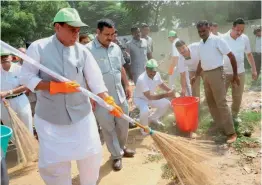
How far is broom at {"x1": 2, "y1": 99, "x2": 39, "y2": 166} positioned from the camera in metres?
4.31

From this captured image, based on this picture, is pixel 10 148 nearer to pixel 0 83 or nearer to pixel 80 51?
pixel 0 83

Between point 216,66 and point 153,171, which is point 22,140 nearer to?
point 153,171

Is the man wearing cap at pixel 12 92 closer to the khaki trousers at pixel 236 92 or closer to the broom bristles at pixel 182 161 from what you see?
the broom bristles at pixel 182 161

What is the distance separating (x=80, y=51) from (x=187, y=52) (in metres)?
→ 3.18

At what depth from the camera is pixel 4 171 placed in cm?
214

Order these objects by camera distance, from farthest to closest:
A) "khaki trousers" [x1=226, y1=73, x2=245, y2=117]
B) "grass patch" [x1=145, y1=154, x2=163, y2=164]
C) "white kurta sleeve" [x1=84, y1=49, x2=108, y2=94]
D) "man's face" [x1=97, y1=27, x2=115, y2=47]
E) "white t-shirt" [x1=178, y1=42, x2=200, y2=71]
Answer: "white t-shirt" [x1=178, y1=42, x2=200, y2=71]
"khaki trousers" [x1=226, y1=73, x2=245, y2=117]
"grass patch" [x1=145, y1=154, x2=163, y2=164]
"man's face" [x1=97, y1=27, x2=115, y2=47]
"white kurta sleeve" [x1=84, y1=49, x2=108, y2=94]

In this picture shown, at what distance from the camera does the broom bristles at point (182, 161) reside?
10.2 ft

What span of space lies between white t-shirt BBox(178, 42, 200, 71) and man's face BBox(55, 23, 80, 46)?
3.23m

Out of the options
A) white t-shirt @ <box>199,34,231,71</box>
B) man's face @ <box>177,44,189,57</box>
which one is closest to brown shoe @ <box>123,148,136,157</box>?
white t-shirt @ <box>199,34,231,71</box>

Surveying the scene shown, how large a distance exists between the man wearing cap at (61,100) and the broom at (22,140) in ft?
5.70

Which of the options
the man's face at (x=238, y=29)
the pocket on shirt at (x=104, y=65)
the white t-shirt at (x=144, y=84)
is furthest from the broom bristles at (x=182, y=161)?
the man's face at (x=238, y=29)

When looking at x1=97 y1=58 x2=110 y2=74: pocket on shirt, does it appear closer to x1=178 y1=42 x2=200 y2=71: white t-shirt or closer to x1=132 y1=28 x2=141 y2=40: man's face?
x1=178 y1=42 x2=200 y2=71: white t-shirt

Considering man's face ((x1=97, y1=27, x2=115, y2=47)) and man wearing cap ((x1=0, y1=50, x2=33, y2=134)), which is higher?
man's face ((x1=97, y1=27, x2=115, y2=47))

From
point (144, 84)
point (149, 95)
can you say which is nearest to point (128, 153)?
point (149, 95)
